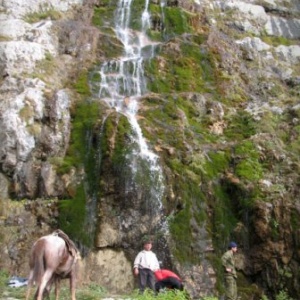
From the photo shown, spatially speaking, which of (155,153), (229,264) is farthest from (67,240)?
(155,153)

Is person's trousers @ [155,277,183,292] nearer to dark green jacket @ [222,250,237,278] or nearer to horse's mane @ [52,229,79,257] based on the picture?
dark green jacket @ [222,250,237,278]

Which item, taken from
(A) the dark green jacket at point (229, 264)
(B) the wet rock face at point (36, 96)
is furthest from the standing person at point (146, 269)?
(B) the wet rock face at point (36, 96)

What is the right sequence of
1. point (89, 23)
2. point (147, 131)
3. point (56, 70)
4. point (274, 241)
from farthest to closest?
1. point (89, 23)
2. point (56, 70)
3. point (147, 131)
4. point (274, 241)

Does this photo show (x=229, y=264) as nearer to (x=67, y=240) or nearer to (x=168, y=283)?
(x=168, y=283)

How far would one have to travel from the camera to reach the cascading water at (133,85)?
16375 millimetres

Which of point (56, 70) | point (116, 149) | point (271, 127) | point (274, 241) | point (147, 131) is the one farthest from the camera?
point (56, 70)

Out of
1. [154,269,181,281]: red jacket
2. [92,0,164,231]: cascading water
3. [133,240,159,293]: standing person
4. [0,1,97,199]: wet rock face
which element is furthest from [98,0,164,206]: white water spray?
[154,269,181,281]: red jacket

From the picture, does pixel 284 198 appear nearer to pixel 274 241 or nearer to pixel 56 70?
pixel 274 241

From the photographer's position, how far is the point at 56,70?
2259cm

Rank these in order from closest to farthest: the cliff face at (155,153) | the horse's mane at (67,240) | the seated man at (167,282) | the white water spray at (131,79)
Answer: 1. the horse's mane at (67,240)
2. the seated man at (167,282)
3. the cliff face at (155,153)
4. the white water spray at (131,79)

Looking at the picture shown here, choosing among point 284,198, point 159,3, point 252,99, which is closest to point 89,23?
point 159,3

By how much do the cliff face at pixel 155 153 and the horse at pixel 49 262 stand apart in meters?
6.67

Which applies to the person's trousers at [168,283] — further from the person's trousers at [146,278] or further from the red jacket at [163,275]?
the person's trousers at [146,278]

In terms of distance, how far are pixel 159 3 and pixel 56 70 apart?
30.7 ft
